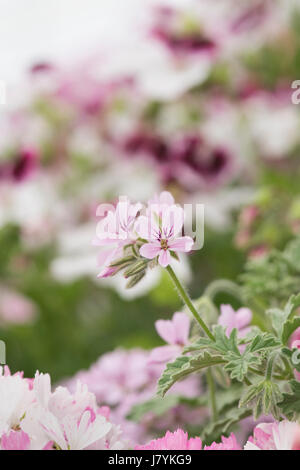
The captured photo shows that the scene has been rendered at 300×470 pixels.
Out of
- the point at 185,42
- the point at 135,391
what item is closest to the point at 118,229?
the point at 135,391

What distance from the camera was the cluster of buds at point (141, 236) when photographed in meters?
0.34

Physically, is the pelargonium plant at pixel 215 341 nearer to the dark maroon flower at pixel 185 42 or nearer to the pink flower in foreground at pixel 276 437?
the pink flower in foreground at pixel 276 437

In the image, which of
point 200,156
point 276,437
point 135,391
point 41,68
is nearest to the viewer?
point 276,437

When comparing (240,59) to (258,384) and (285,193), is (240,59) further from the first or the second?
(258,384)

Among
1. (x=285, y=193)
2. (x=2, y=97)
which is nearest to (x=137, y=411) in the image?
(x=285, y=193)

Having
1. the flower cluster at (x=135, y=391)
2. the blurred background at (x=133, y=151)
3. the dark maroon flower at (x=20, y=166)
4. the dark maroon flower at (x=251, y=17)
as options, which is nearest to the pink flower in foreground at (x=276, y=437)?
the flower cluster at (x=135, y=391)

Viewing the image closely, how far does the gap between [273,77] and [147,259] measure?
2.04 ft

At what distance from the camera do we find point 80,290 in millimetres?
855

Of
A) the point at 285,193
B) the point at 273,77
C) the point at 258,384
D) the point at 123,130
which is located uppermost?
the point at 273,77

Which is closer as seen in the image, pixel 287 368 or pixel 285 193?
pixel 287 368

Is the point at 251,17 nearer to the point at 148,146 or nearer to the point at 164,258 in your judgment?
the point at 148,146

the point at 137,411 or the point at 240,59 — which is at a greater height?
the point at 240,59

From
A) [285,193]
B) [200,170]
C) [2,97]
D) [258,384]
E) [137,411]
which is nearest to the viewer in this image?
[258,384]

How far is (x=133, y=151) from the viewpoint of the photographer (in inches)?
31.7
